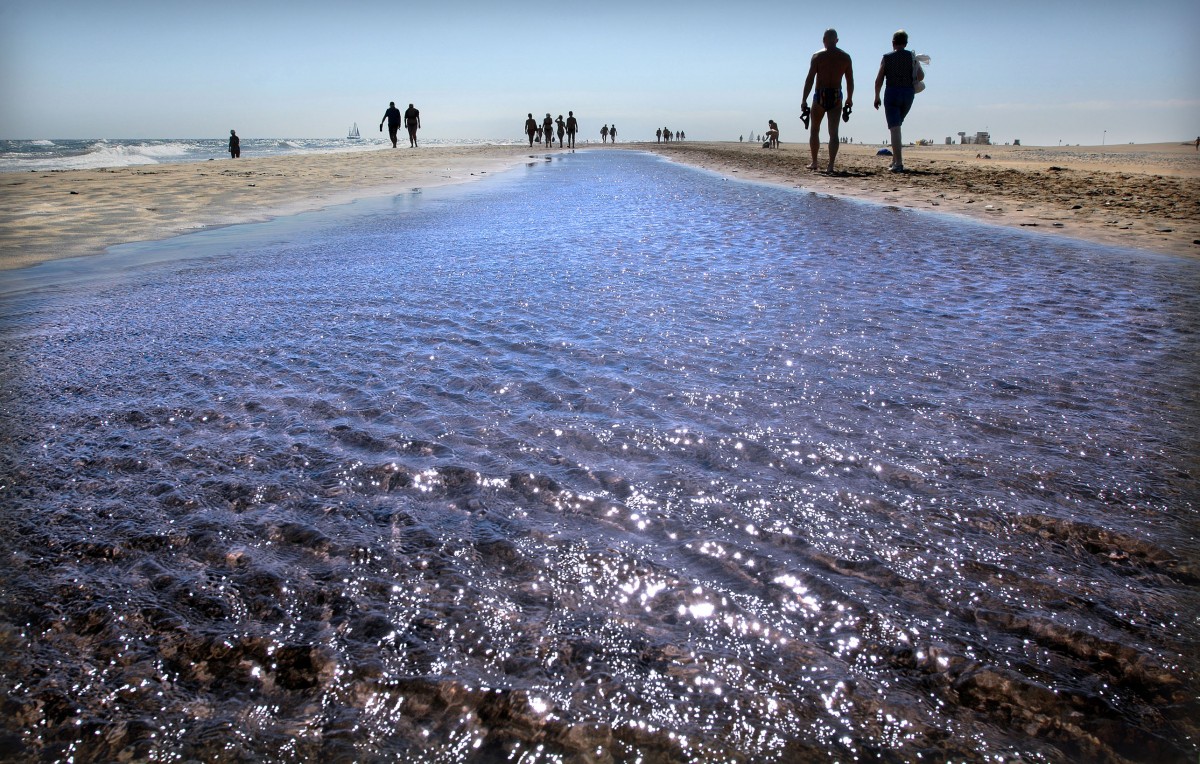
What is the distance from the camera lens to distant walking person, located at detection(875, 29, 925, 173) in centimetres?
1326

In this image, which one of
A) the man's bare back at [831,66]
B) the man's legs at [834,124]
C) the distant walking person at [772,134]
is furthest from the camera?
the distant walking person at [772,134]

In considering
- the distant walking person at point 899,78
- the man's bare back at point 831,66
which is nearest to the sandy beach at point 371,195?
the distant walking person at point 899,78

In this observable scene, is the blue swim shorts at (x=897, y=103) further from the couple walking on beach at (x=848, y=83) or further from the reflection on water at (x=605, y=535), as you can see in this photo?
the reflection on water at (x=605, y=535)

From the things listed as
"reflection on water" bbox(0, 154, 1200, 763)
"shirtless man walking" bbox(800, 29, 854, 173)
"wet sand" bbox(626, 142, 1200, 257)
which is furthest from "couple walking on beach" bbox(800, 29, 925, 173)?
"reflection on water" bbox(0, 154, 1200, 763)

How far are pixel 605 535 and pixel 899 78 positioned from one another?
1465 centimetres

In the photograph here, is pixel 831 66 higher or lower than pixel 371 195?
higher

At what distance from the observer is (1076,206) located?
9.23m

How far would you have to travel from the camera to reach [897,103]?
13.5 metres

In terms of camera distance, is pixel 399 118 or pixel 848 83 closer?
pixel 848 83

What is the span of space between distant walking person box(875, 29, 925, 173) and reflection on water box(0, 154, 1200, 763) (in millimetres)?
10695

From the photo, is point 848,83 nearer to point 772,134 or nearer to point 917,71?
point 917,71

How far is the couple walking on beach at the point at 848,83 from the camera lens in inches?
525

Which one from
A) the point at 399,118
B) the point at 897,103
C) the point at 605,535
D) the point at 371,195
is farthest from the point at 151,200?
the point at 399,118

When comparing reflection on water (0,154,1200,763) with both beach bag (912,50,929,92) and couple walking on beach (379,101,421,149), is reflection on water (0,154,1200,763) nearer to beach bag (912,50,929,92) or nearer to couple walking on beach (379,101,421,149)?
beach bag (912,50,929,92)
